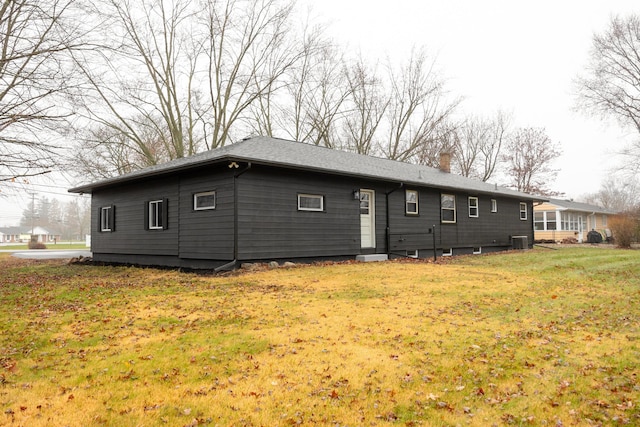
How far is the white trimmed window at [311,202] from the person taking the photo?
1376cm

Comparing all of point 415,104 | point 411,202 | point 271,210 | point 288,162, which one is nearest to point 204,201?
point 271,210

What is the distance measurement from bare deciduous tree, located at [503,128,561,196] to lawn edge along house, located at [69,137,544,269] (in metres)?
23.9

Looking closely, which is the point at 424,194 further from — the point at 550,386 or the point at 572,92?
the point at 572,92

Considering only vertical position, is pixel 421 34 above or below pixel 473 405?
above

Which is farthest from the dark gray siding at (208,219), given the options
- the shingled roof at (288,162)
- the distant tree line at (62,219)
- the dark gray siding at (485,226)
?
the distant tree line at (62,219)

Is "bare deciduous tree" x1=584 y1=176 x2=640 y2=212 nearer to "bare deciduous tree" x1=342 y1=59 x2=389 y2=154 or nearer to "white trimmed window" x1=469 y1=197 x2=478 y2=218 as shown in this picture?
"bare deciduous tree" x1=342 y1=59 x2=389 y2=154

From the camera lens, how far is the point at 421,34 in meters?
29.7

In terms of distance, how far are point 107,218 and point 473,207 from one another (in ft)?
54.1

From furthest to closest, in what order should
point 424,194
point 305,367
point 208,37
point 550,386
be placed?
point 208,37 → point 424,194 → point 305,367 → point 550,386

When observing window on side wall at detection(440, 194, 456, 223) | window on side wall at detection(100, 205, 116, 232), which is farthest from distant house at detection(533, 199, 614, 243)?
window on side wall at detection(100, 205, 116, 232)

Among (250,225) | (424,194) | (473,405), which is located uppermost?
(424,194)

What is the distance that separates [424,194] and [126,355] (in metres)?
15.1

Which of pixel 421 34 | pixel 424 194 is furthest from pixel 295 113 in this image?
pixel 424 194

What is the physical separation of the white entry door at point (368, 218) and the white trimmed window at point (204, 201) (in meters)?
5.45
